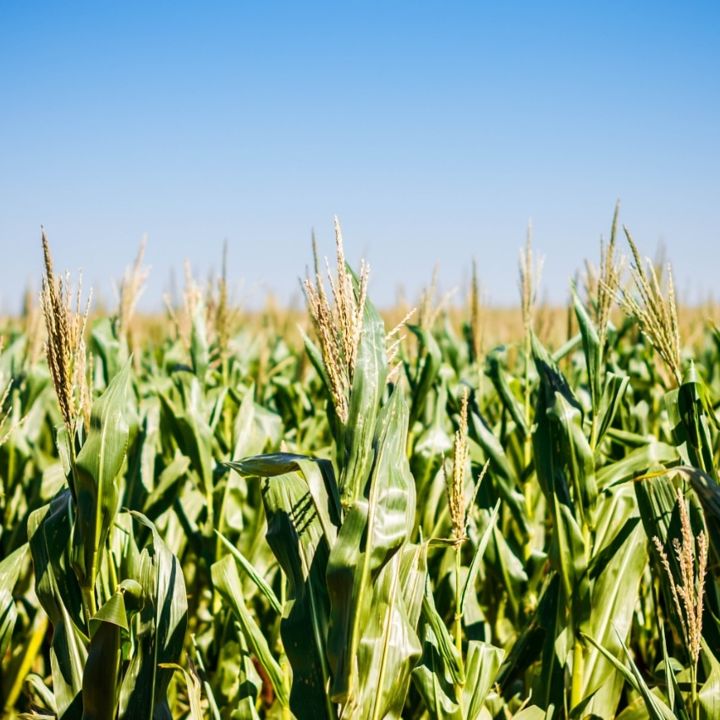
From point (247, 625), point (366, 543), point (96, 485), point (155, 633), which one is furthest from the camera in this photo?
→ point (247, 625)

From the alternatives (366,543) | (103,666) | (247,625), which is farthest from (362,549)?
(103,666)

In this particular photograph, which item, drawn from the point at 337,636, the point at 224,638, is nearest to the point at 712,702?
the point at 337,636

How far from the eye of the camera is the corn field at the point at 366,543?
180 cm

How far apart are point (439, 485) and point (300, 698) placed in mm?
1553

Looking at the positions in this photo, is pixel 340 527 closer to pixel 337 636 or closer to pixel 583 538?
pixel 337 636

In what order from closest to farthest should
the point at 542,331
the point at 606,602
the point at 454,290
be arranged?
the point at 606,602, the point at 454,290, the point at 542,331

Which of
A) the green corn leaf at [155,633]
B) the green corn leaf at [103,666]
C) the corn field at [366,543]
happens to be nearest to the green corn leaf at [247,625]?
the corn field at [366,543]

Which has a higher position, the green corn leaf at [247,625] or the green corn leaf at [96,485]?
the green corn leaf at [96,485]

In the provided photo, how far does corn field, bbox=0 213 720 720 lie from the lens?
71.1 inches

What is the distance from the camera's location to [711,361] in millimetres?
6168

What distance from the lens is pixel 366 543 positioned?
1728mm

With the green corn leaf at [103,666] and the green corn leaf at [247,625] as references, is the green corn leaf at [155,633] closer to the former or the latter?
the green corn leaf at [103,666]

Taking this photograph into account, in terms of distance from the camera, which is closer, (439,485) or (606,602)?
(606,602)

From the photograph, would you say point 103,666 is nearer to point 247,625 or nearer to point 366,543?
point 247,625
